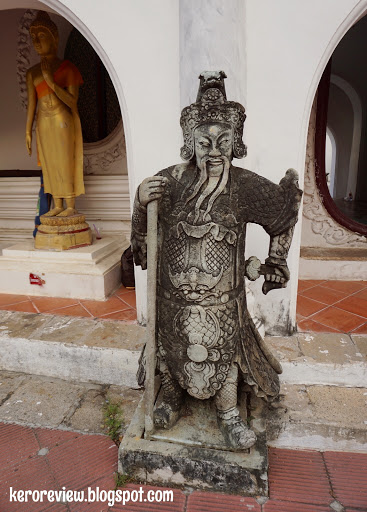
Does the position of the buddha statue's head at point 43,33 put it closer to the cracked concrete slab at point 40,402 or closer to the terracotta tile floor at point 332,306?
the cracked concrete slab at point 40,402

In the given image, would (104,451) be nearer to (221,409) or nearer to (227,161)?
(221,409)

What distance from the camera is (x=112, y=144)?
4.57 metres

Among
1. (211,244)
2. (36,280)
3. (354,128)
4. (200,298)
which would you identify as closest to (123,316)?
(36,280)

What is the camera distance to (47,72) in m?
3.36

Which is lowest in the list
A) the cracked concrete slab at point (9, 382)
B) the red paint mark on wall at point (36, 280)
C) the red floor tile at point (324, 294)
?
the cracked concrete slab at point (9, 382)

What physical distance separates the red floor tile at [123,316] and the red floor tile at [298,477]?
144 centimetres

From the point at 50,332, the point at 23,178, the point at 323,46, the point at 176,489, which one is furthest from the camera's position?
the point at 23,178

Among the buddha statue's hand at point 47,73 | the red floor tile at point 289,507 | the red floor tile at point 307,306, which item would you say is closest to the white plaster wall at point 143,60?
the buddha statue's hand at point 47,73

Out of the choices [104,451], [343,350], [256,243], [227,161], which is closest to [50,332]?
[104,451]

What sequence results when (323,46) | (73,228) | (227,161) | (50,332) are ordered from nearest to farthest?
(227,161) → (323,46) → (50,332) → (73,228)

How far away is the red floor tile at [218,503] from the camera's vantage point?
1.58 meters

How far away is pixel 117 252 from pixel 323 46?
8.37ft

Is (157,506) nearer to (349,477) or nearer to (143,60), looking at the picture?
(349,477)

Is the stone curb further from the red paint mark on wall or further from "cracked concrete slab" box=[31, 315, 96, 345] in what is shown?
the red paint mark on wall
